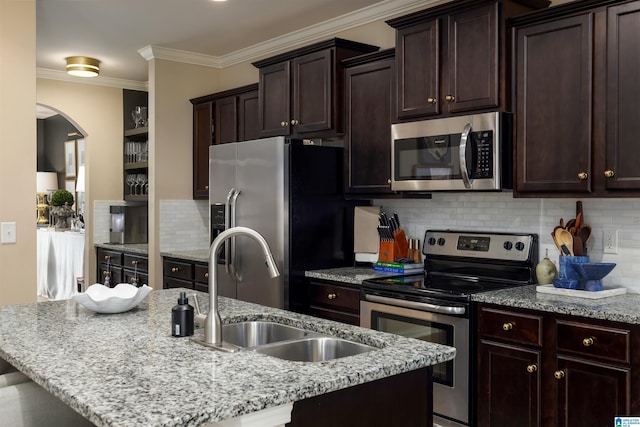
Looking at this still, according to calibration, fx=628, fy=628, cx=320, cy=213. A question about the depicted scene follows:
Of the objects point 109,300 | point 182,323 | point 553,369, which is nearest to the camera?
point 182,323

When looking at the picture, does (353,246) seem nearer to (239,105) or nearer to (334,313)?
(334,313)

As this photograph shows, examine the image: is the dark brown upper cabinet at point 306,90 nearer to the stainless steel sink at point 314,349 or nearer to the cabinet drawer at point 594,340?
the cabinet drawer at point 594,340

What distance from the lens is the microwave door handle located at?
329cm

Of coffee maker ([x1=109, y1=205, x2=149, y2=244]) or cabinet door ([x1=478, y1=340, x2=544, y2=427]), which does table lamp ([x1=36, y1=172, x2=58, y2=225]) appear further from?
cabinet door ([x1=478, y1=340, x2=544, y2=427])

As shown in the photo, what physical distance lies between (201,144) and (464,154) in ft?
10.1

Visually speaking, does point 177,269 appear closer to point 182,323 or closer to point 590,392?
point 182,323

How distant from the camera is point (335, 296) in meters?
3.85

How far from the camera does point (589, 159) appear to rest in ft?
9.56

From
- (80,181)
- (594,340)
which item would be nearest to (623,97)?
(594,340)

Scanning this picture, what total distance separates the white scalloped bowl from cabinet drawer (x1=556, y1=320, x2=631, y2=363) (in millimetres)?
1773

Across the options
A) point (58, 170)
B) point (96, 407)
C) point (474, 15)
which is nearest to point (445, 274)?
point (474, 15)

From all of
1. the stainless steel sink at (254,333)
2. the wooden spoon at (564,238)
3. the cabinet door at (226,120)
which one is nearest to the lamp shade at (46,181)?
the cabinet door at (226,120)

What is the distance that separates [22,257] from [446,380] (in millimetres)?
2472

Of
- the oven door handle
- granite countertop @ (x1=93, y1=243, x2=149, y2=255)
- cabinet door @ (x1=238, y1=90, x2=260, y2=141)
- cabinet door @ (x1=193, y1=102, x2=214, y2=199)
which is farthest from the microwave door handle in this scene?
granite countertop @ (x1=93, y1=243, x2=149, y2=255)
